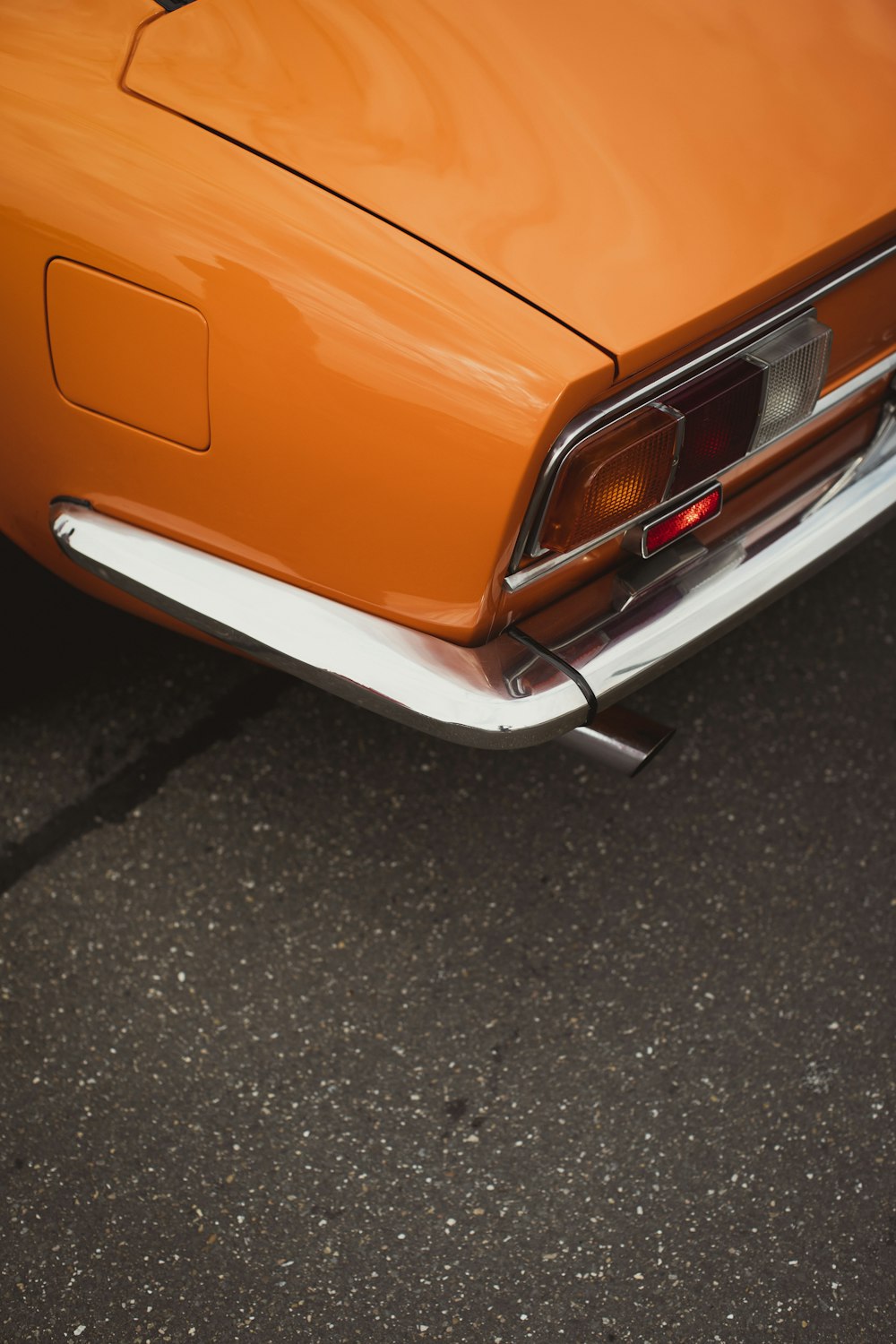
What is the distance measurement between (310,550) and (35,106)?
70cm

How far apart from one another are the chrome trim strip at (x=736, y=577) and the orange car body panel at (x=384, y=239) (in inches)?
4.3

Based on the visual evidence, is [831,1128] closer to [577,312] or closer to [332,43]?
[577,312]

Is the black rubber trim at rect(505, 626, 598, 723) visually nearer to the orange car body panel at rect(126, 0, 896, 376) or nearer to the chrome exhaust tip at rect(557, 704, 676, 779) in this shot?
the chrome exhaust tip at rect(557, 704, 676, 779)

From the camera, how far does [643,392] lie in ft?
4.81

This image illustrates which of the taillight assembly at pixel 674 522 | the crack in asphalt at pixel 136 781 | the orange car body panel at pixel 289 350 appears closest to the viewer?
the orange car body panel at pixel 289 350

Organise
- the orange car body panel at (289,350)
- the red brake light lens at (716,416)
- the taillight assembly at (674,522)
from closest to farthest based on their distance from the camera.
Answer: the orange car body panel at (289,350)
the red brake light lens at (716,416)
the taillight assembly at (674,522)

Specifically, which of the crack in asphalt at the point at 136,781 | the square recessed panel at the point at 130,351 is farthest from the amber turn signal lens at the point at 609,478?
the crack in asphalt at the point at 136,781

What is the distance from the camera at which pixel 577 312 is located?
1401 mm

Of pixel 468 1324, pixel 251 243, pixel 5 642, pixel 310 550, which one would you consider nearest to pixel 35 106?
pixel 251 243

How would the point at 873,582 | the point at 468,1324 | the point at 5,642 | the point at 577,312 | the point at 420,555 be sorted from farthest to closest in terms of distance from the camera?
the point at 873,582
the point at 5,642
the point at 468,1324
the point at 420,555
the point at 577,312

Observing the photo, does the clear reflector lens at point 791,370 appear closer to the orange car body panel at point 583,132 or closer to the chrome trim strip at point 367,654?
the orange car body panel at point 583,132

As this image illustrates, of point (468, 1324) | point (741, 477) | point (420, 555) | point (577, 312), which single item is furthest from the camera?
point (741, 477)

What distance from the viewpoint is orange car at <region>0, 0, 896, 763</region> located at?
56.0 inches

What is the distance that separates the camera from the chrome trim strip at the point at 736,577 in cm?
A: 163
